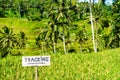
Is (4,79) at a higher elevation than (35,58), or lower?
lower

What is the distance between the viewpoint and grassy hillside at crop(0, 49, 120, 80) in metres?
21.7

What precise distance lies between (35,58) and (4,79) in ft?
24.9

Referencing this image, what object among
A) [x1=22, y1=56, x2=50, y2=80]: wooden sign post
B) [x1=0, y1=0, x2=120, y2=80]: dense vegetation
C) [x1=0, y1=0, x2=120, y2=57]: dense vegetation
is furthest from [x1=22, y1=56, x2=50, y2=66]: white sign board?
[x1=0, y1=0, x2=120, y2=57]: dense vegetation

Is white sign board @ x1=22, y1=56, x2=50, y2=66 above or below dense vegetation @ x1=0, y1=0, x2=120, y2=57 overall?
above

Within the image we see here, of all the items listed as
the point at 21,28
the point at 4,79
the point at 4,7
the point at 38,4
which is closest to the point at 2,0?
the point at 4,7

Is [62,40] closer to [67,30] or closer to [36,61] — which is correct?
[67,30]

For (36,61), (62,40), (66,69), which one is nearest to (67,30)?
(62,40)

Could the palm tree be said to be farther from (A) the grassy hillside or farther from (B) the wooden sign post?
(B) the wooden sign post

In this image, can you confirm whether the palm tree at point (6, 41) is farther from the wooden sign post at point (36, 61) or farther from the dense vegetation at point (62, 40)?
the wooden sign post at point (36, 61)

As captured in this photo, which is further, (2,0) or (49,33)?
(2,0)

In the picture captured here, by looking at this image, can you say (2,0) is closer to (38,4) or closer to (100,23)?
(38,4)

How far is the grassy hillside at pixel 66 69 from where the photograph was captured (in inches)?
856

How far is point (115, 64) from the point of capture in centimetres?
2184

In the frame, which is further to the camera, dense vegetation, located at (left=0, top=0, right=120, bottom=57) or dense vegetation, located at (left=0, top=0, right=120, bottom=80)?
dense vegetation, located at (left=0, top=0, right=120, bottom=57)
